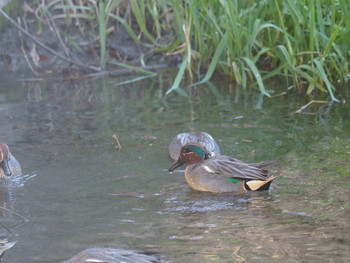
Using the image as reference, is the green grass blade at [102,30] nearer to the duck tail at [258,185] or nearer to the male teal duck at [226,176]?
the male teal duck at [226,176]

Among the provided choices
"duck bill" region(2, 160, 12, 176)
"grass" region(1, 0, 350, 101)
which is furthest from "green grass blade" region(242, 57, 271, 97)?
"duck bill" region(2, 160, 12, 176)

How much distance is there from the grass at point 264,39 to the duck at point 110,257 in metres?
4.26

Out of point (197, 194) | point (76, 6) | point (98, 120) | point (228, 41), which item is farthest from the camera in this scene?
point (76, 6)

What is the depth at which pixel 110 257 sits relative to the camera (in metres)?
3.85

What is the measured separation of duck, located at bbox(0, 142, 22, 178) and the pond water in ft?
0.24

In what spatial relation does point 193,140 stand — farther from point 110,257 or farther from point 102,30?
point 102,30

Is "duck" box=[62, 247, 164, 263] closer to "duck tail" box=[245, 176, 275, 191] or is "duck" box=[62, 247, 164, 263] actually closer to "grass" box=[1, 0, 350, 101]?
"duck tail" box=[245, 176, 275, 191]

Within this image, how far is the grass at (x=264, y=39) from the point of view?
26.1 ft

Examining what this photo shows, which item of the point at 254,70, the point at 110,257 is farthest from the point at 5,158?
the point at 254,70

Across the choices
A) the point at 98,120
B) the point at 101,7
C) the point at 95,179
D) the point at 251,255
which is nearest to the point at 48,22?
the point at 101,7

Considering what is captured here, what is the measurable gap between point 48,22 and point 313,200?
6.11 metres

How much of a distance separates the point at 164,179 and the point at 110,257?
2.07 meters

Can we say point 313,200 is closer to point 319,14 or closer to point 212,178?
point 212,178

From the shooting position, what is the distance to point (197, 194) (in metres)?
5.59
